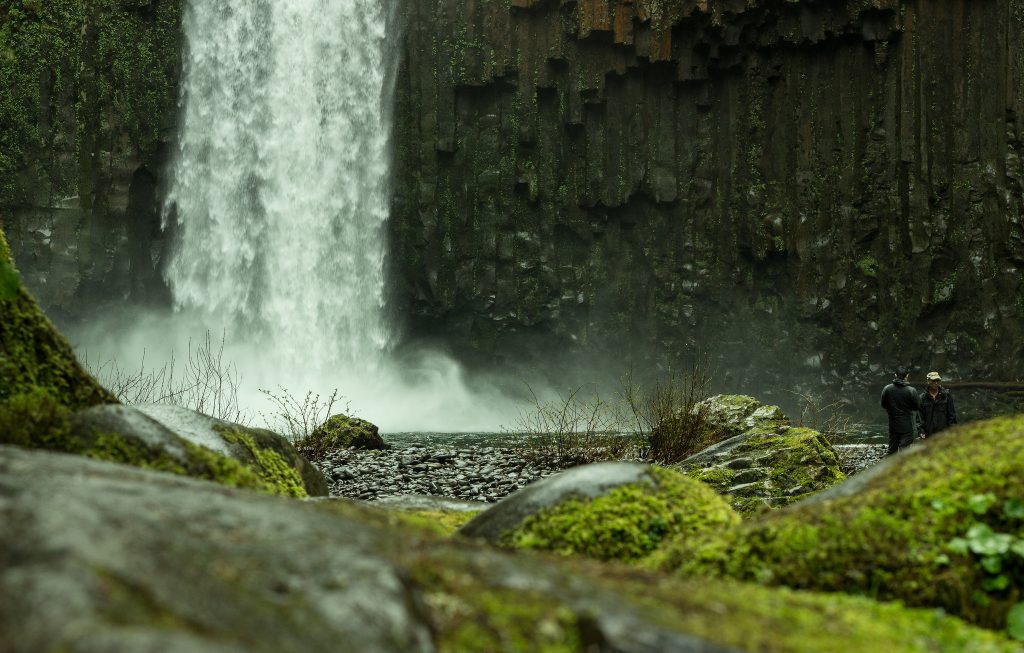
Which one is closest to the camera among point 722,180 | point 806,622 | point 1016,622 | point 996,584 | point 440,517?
point 806,622

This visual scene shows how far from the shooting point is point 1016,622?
10.1 feet

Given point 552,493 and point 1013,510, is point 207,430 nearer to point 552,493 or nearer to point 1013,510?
point 552,493

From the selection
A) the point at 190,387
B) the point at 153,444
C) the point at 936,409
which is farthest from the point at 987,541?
the point at 190,387

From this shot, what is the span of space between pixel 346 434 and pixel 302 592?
52.9ft

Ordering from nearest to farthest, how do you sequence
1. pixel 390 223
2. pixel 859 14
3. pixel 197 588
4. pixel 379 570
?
1. pixel 197 588
2. pixel 379 570
3. pixel 859 14
4. pixel 390 223

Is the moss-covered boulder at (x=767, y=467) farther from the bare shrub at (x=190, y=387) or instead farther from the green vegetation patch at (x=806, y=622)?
the green vegetation patch at (x=806, y=622)

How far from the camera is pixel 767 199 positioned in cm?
3334

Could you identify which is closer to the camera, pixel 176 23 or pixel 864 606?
pixel 864 606

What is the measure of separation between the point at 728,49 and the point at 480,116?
9.24 m

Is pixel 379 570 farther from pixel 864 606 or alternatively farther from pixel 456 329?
pixel 456 329

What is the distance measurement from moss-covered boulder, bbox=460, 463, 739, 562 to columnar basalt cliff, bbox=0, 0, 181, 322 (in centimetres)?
3151

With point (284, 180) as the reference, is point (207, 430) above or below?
below

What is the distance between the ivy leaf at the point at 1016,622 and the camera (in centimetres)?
303

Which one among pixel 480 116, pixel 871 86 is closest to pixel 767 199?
pixel 871 86
